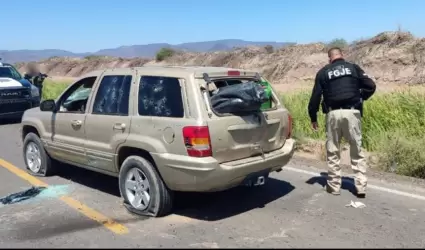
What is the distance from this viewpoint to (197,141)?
505 centimetres

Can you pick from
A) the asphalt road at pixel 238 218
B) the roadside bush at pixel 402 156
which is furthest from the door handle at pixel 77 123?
the roadside bush at pixel 402 156

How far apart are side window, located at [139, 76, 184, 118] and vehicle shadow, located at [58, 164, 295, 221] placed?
1207 mm

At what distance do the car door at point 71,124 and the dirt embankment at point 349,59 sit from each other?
21.6 metres

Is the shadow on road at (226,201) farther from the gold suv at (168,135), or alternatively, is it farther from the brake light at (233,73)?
the brake light at (233,73)

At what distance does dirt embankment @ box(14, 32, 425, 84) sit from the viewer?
26891 millimetres

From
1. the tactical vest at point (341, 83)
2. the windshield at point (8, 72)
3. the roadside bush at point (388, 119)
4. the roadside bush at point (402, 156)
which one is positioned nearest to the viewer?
the tactical vest at point (341, 83)

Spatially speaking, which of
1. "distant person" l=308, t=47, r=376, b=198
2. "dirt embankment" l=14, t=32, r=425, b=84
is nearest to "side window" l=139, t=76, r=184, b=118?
"distant person" l=308, t=47, r=376, b=198

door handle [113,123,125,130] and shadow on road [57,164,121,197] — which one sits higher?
door handle [113,123,125,130]

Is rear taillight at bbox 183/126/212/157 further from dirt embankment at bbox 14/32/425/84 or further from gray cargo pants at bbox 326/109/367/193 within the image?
dirt embankment at bbox 14/32/425/84

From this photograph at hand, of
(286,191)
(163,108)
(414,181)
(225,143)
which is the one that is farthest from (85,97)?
(414,181)

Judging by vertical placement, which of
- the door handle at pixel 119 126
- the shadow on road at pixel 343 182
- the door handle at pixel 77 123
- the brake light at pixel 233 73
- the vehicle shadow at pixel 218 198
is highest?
the brake light at pixel 233 73

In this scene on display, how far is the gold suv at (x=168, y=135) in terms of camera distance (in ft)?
16.9

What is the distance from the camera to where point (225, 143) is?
5.22 m

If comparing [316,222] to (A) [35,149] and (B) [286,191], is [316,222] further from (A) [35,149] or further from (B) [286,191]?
(A) [35,149]
